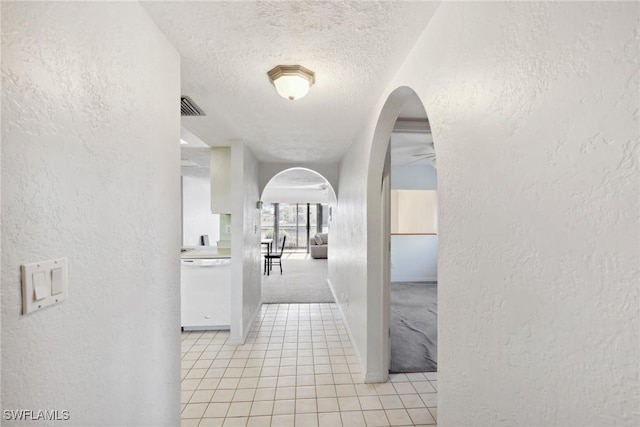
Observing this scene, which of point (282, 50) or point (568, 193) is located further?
point (282, 50)

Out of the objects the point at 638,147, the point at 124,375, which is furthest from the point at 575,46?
the point at 124,375

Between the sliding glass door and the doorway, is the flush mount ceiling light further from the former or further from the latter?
the sliding glass door

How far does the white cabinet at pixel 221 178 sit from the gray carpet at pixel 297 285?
176 centimetres

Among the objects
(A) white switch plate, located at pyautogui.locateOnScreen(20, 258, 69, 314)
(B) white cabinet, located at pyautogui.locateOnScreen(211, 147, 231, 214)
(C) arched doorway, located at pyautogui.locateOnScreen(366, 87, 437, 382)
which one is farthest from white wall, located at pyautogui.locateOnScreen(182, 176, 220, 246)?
(A) white switch plate, located at pyautogui.locateOnScreen(20, 258, 69, 314)

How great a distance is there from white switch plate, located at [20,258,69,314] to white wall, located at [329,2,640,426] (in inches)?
45.9

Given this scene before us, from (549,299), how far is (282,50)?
4.67ft

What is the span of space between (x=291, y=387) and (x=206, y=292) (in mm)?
1603

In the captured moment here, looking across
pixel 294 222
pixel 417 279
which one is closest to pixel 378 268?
pixel 417 279

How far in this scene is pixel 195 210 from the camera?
22.7 feet

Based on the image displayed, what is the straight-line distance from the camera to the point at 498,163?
0.77 m

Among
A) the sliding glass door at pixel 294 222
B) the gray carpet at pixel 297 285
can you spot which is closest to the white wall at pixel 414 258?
the gray carpet at pixel 297 285

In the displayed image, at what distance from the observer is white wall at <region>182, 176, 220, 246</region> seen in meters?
6.61

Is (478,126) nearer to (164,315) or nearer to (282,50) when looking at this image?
(282,50)

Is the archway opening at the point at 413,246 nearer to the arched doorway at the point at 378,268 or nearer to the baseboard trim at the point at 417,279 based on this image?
the baseboard trim at the point at 417,279
